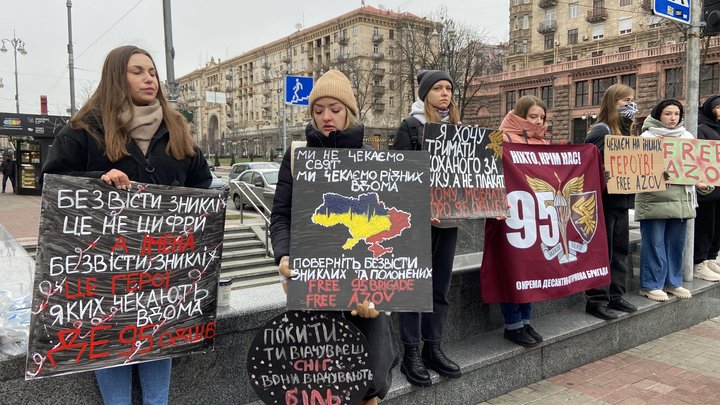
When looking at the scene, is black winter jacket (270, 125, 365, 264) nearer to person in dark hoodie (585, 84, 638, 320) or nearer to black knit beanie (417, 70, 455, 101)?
black knit beanie (417, 70, 455, 101)

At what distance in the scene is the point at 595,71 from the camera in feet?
146

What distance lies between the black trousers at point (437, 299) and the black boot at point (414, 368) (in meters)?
0.07

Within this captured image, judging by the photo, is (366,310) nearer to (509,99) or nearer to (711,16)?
(711,16)

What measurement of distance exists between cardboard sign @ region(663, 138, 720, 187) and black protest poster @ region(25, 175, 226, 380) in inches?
175

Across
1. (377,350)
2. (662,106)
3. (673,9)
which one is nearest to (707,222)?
(662,106)

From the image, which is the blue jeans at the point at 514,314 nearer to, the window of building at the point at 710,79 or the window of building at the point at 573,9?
the window of building at the point at 710,79

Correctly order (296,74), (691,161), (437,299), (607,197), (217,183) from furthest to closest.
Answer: (296,74) < (217,183) < (691,161) < (607,197) < (437,299)

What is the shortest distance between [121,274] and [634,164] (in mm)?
4261

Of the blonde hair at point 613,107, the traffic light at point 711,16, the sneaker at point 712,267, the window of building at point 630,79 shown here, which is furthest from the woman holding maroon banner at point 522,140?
the window of building at point 630,79

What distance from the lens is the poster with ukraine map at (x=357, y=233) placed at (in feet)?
7.54

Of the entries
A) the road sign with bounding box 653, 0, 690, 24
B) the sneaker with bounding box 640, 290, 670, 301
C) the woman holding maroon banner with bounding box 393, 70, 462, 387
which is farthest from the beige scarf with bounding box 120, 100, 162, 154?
the road sign with bounding box 653, 0, 690, 24

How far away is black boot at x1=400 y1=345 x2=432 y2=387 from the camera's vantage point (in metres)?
3.10

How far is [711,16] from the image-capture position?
537 centimetres

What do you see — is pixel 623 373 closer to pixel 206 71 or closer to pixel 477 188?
pixel 477 188
